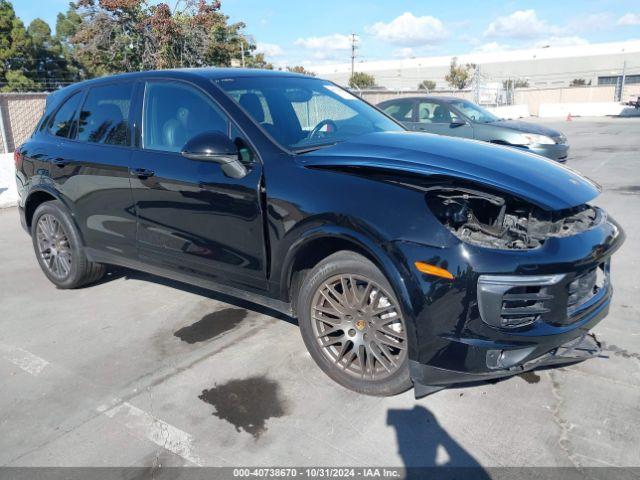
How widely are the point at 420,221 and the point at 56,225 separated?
3.78 meters

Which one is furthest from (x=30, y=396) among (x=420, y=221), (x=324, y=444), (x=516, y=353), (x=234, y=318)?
(x=516, y=353)

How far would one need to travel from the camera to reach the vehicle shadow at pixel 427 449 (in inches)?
97.9

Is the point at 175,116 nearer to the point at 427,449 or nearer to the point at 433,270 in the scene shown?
the point at 433,270

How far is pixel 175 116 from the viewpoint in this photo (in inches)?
153

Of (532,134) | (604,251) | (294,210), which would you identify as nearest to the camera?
(604,251)

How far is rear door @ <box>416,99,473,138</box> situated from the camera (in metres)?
10.4

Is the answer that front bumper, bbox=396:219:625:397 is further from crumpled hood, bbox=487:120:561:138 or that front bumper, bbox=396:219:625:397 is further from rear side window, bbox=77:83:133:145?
crumpled hood, bbox=487:120:561:138

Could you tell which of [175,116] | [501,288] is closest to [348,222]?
[501,288]

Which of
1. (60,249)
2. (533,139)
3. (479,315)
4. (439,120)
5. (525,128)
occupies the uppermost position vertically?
(439,120)

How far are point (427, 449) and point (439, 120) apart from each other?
8.97m

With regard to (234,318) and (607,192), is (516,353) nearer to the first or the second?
(234,318)

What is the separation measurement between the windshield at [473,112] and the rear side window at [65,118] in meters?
7.86

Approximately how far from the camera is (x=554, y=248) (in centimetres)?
259

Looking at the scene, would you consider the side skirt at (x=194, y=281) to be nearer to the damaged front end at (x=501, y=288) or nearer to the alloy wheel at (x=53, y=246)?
the alloy wheel at (x=53, y=246)
